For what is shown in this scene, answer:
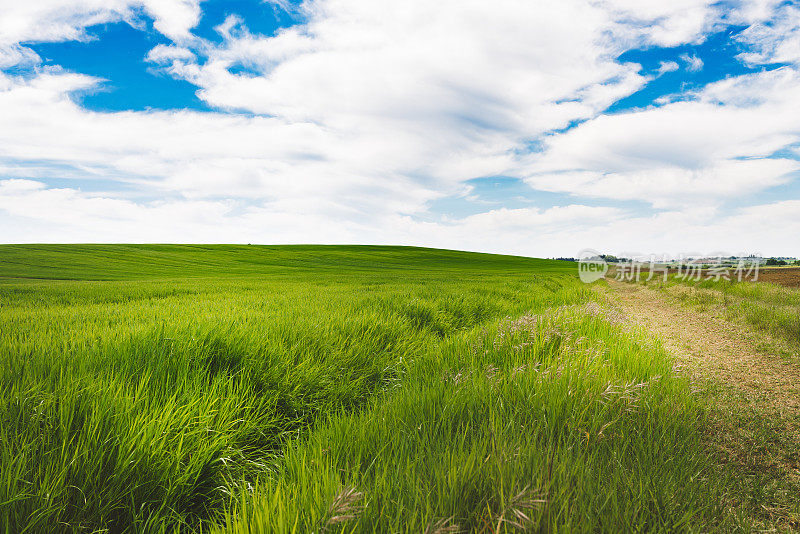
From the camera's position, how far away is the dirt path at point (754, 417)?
1831mm

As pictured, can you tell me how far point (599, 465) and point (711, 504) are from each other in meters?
0.44

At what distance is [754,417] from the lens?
2.96m

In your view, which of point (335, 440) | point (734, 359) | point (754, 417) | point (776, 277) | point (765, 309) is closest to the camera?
point (335, 440)

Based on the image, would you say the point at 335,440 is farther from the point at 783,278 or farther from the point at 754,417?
Answer: the point at 783,278

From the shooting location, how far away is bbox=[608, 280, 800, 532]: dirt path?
72.1 inches

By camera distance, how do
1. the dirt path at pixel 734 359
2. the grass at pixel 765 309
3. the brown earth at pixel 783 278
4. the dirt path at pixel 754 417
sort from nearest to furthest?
the dirt path at pixel 754 417 → the dirt path at pixel 734 359 → the grass at pixel 765 309 → the brown earth at pixel 783 278

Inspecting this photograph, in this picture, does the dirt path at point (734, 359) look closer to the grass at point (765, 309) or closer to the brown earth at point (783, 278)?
the grass at point (765, 309)

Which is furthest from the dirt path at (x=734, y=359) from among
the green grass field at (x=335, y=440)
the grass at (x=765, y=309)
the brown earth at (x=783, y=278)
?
the brown earth at (x=783, y=278)

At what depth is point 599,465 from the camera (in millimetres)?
1655

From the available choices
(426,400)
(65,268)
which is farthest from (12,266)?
(426,400)

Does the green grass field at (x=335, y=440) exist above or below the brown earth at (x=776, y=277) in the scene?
below

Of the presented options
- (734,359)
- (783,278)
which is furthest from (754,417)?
(783,278)

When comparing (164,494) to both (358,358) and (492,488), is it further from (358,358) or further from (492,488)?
(358,358)

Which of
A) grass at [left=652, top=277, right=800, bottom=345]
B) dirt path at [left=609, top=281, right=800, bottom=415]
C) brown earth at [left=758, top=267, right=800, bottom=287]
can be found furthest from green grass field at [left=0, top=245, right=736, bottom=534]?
brown earth at [left=758, top=267, right=800, bottom=287]
